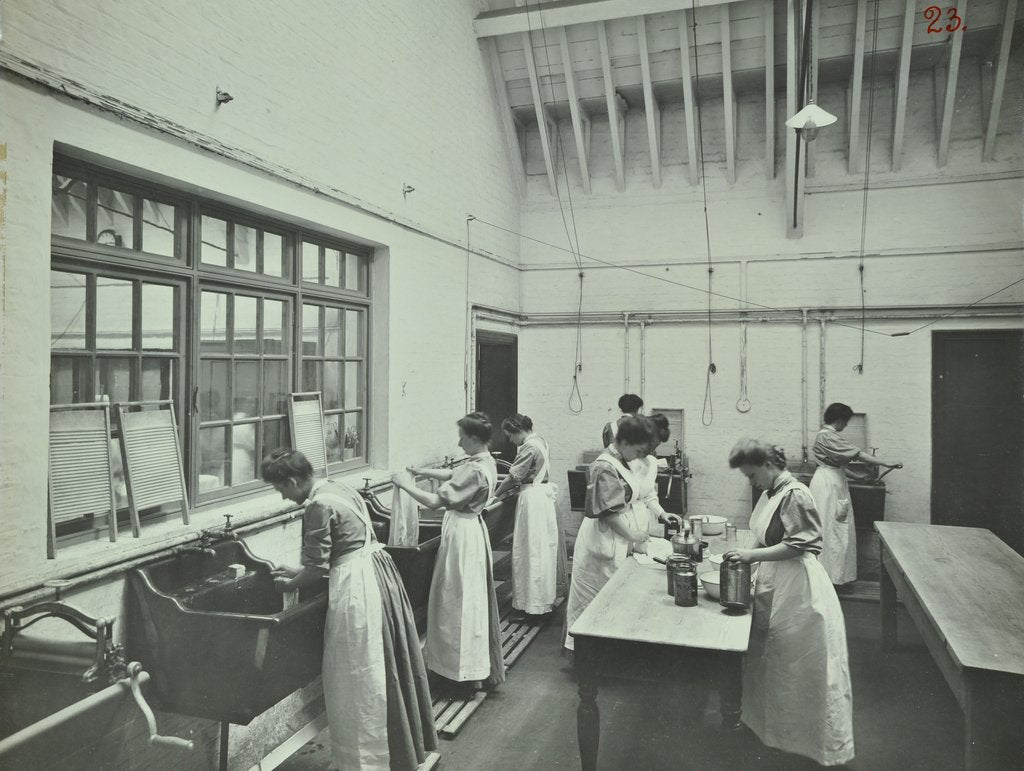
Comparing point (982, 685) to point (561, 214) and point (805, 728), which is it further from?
point (561, 214)

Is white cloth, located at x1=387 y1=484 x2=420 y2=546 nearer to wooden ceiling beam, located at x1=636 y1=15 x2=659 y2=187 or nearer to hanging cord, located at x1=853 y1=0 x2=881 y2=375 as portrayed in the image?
wooden ceiling beam, located at x1=636 y1=15 x2=659 y2=187

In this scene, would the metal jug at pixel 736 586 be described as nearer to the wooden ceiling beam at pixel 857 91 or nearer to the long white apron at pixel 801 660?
the long white apron at pixel 801 660

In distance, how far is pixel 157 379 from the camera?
3861 mm

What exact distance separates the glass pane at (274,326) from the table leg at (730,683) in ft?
10.9

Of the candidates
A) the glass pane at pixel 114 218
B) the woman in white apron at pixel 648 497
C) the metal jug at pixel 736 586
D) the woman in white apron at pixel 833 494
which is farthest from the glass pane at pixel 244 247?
the woman in white apron at pixel 833 494

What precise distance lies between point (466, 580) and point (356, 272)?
2682 mm

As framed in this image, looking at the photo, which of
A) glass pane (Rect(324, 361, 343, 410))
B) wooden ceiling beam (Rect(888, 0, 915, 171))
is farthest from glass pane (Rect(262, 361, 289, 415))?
wooden ceiling beam (Rect(888, 0, 915, 171))

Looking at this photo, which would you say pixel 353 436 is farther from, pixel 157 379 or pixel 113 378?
pixel 113 378

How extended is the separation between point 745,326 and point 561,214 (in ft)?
8.77

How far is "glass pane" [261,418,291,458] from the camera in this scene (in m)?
4.69

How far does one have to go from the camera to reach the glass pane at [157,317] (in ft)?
12.4

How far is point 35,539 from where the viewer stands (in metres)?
2.95

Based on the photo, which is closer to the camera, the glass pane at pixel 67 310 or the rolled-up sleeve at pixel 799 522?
the glass pane at pixel 67 310

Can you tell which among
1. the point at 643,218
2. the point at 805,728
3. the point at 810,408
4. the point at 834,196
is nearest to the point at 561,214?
the point at 643,218
